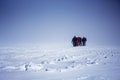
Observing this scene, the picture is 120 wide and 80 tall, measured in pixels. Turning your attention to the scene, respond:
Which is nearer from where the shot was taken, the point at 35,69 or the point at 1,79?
the point at 1,79

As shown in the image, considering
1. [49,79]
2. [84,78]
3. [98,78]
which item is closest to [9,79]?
[49,79]

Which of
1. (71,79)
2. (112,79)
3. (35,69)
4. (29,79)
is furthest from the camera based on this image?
(35,69)

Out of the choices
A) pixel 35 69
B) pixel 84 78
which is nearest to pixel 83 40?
pixel 35 69

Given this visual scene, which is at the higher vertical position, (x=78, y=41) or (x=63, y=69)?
(x=78, y=41)

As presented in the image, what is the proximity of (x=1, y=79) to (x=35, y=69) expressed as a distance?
5.92ft

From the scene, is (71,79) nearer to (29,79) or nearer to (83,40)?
(29,79)

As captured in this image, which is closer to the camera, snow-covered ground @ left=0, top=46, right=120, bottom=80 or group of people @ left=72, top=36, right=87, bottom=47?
snow-covered ground @ left=0, top=46, right=120, bottom=80

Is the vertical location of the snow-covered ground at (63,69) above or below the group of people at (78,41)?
below

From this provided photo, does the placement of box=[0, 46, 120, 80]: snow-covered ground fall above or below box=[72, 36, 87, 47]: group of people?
below

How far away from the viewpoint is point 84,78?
443 cm

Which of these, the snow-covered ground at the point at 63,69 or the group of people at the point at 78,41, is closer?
the snow-covered ground at the point at 63,69

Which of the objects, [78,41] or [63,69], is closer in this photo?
[63,69]

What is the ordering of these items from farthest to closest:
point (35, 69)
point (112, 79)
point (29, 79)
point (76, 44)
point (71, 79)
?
1. point (76, 44)
2. point (35, 69)
3. point (29, 79)
4. point (71, 79)
5. point (112, 79)

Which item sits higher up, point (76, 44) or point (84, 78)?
point (76, 44)
